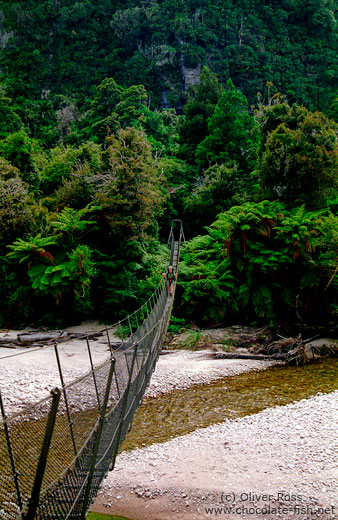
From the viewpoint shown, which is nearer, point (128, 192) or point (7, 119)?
point (128, 192)

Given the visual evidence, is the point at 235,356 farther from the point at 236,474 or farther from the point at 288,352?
the point at 236,474

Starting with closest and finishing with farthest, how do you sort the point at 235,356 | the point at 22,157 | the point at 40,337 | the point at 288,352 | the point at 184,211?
the point at 288,352
the point at 235,356
the point at 40,337
the point at 22,157
the point at 184,211

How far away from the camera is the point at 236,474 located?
5480 mm

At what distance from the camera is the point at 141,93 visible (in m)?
26.2

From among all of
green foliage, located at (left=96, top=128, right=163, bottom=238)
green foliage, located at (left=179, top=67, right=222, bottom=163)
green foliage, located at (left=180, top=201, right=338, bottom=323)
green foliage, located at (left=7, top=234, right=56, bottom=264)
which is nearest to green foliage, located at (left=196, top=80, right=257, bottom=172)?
green foliage, located at (left=179, top=67, right=222, bottom=163)

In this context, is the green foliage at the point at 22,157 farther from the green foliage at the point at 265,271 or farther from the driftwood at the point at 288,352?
the driftwood at the point at 288,352

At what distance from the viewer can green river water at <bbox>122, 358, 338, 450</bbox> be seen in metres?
6.98

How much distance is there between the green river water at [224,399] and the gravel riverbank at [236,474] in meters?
0.42

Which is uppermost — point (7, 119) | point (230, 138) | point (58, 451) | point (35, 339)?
point (7, 119)

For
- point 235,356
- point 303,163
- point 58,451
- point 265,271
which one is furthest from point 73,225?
point 58,451

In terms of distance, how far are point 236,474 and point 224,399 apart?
283 cm

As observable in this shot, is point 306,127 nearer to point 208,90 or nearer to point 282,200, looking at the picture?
point 282,200

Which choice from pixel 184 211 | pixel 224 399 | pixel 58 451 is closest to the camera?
pixel 58 451

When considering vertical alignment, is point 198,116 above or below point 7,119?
below
